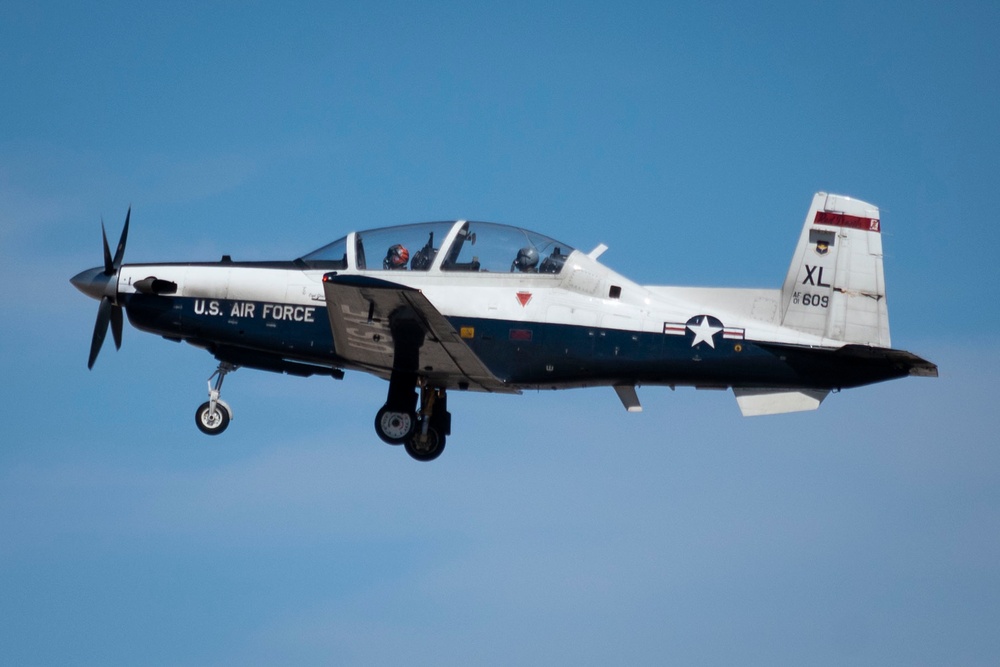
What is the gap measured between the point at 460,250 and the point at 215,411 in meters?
4.63

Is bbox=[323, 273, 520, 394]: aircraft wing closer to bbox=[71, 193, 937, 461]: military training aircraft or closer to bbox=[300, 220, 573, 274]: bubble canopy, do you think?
bbox=[71, 193, 937, 461]: military training aircraft

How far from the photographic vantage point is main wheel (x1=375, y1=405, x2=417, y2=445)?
733 inches

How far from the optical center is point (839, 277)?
18031 millimetres

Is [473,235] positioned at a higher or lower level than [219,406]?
higher

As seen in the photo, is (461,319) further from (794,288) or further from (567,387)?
(794,288)

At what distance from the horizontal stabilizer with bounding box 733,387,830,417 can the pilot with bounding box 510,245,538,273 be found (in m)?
3.41

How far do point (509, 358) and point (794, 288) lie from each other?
4196mm

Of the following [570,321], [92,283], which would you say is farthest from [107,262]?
[570,321]

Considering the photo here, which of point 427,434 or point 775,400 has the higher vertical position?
point 775,400

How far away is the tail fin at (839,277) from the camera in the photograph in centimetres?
1792

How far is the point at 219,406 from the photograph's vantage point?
1950 centimetres

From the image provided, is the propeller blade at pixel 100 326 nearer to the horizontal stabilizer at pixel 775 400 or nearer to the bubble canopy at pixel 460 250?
the bubble canopy at pixel 460 250

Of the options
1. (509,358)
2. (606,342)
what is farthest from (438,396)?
(606,342)

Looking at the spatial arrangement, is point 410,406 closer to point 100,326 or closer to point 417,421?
point 417,421
